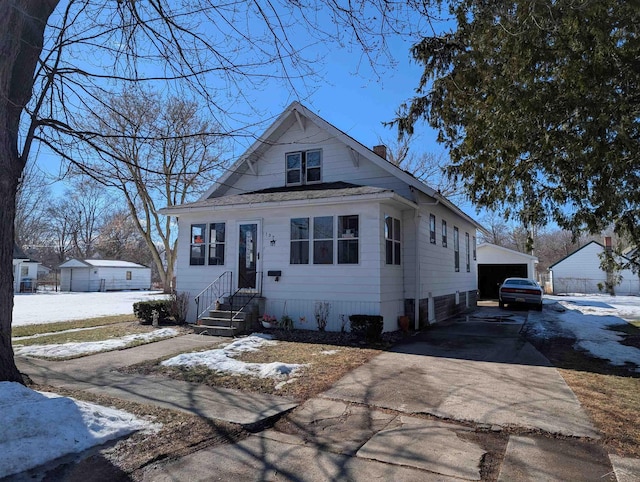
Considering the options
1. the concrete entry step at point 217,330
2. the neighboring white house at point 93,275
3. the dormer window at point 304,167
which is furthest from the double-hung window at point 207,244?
the neighboring white house at point 93,275

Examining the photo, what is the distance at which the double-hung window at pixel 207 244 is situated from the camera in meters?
13.4

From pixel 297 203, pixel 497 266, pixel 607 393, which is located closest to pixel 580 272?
pixel 497 266

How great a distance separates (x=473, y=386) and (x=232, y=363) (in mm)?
4237

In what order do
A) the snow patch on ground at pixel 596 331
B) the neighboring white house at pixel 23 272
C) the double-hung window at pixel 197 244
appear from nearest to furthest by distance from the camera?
the snow patch on ground at pixel 596 331 < the double-hung window at pixel 197 244 < the neighboring white house at pixel 23 272

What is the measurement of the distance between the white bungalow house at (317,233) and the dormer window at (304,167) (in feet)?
0.12

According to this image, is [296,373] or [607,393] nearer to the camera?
[607,393]

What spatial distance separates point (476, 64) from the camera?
7.50 meters

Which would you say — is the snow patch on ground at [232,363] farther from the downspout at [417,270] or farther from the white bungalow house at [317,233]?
the downspout at [417,270]

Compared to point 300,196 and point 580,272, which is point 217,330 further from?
point 580,272

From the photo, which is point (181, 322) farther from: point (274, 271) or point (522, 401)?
point (522, 401)

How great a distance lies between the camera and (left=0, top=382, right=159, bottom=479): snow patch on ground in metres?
3.60

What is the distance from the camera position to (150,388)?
6.17 m

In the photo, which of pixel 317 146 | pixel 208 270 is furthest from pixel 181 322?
pixel 317 146

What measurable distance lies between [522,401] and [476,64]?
571 cm
